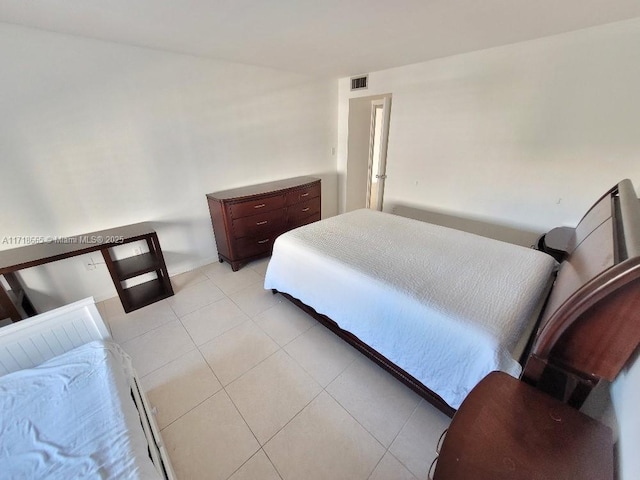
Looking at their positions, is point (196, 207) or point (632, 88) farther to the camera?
point (196, 207)

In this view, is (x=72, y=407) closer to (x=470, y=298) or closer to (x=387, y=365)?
(x=387, y=365)

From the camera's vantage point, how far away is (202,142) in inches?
110

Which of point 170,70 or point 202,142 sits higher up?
point 170,70

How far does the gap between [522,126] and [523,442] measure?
272 cm

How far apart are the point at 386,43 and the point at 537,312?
7.82 feet

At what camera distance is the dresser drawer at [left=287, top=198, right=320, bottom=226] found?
10.9 feet

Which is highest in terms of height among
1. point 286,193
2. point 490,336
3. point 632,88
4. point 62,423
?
point 632,88

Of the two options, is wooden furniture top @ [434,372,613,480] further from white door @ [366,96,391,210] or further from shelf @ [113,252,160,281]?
white door @ [366,96,391,210]

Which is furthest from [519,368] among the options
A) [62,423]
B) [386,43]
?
[386,43]

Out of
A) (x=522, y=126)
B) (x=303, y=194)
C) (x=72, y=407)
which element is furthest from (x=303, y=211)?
(x=72, y=407)

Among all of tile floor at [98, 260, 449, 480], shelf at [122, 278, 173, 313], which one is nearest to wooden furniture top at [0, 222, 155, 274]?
shelf at [122, 278, 173, 313]

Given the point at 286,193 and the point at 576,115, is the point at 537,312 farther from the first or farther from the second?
the point at 286,193

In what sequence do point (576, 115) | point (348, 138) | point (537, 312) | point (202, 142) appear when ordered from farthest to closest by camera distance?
point (348, 138)
point (202, 142)
point (576, 115)
point (537, 312)

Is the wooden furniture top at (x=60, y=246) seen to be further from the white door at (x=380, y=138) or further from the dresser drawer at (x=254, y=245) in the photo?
the white door at (x=380, y=138)
